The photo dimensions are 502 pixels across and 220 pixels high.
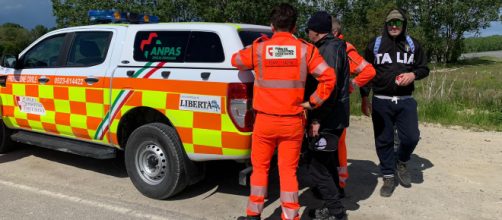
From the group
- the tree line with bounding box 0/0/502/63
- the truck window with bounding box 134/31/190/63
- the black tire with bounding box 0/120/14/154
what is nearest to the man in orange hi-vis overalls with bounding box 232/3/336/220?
the truck window with bounding box 134/31/190/63

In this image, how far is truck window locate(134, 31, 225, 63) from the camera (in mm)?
4219

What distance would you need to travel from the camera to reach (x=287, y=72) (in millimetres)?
3521

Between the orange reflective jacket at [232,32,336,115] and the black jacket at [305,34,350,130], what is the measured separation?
0.70 ft

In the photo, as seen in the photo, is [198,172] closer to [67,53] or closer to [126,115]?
[126,115]

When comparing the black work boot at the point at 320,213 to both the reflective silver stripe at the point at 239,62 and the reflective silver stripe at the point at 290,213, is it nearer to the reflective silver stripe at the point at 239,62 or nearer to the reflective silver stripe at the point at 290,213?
the reflective silver stripe at the point at 290,213

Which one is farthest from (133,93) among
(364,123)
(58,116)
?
(364,123)

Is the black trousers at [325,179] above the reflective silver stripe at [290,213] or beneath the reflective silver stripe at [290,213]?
above

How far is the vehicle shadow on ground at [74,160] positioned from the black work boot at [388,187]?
2.88 meters

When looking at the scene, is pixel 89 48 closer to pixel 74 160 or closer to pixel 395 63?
pixel 74 160

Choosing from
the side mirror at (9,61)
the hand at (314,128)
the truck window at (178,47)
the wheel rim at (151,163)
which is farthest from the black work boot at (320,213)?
the side mirror at (9,61)

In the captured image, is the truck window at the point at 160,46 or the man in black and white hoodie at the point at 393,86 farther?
the man in black and white hoodie at the point at 393,86

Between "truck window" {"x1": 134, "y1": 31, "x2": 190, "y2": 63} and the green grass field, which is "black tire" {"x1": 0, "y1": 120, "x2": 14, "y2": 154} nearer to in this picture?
"truck window" {"x1": 134, "y1": 31, "x2": 190, "y2": 63}

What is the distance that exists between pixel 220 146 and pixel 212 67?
2.26ft

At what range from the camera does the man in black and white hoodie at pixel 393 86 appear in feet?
15.2
